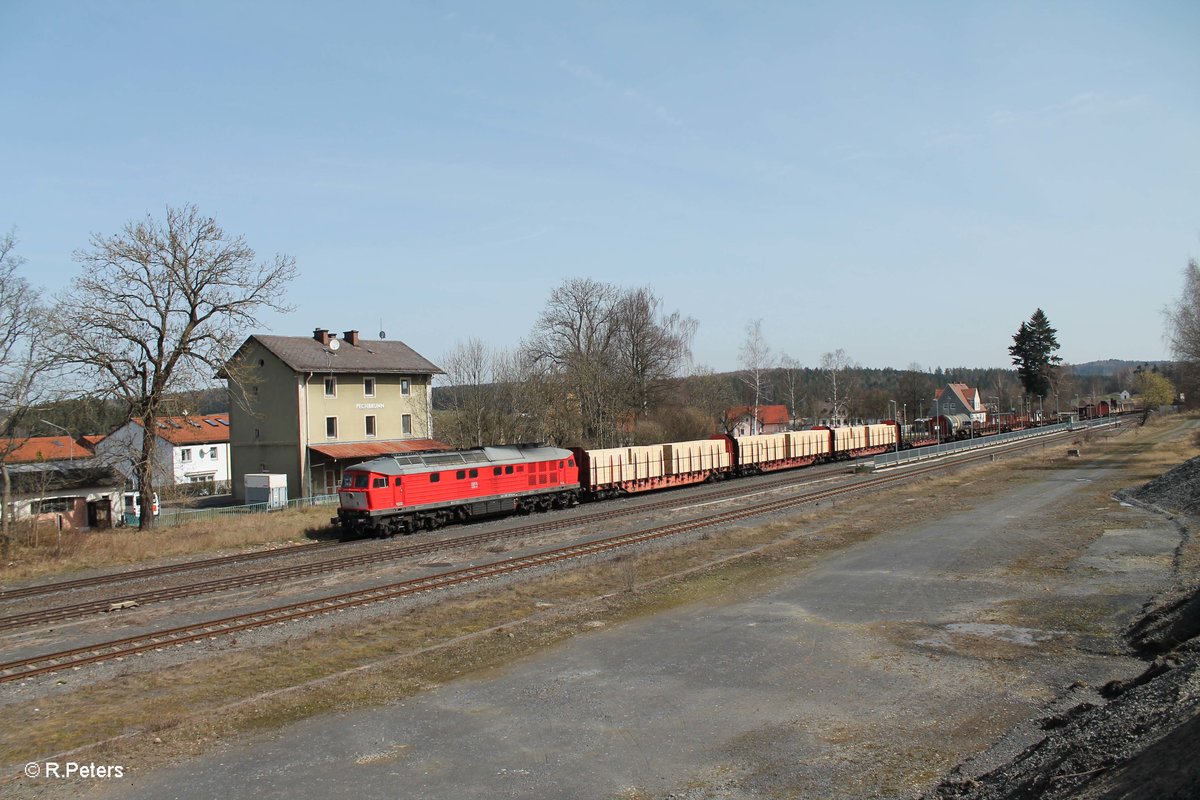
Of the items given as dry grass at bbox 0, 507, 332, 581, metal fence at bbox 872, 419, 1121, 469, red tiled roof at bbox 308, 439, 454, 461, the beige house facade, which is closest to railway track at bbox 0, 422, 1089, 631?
dry grass at bbox 0, 507, 332, 581

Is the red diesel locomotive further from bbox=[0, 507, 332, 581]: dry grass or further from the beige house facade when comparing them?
the beige house facade

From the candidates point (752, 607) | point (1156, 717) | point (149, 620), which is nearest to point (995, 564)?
point (752, 607)

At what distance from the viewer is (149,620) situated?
771 inches

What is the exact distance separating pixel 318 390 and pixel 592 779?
4413cm

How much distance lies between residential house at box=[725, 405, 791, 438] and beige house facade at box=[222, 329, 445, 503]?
31.5 meters

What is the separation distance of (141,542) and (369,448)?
1975 centimetres

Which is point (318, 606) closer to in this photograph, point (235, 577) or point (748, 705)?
point (235, 577)

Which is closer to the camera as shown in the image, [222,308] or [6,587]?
[6,587]

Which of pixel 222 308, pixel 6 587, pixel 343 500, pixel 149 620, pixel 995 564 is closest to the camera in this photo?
pixel 149 620

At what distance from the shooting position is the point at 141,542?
30922mm

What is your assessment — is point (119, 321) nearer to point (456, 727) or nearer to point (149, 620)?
point (149, 620)

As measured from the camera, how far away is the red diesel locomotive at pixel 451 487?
31.5 metres

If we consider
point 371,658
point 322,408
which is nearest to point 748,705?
point 371,658

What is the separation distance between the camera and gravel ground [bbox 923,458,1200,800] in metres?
6.71
